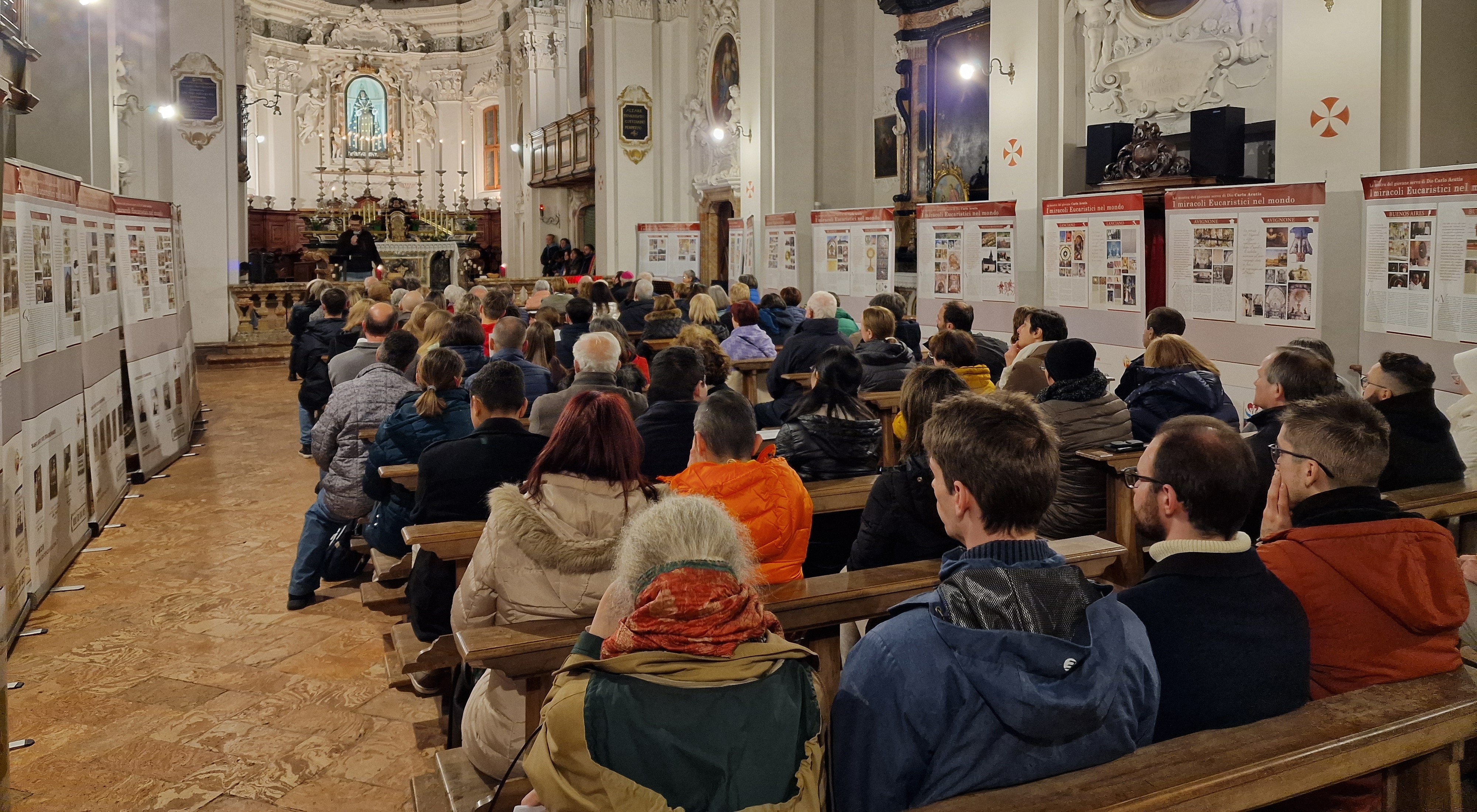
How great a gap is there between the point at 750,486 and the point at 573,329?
4.62 metres

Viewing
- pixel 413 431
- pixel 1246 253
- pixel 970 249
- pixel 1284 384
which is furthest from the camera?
pixel 970 249

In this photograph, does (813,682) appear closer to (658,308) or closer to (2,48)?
(2,48)

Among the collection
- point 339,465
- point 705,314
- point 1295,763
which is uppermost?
point 705,314

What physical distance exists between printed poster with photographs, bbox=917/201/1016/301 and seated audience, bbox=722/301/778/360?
2.63m

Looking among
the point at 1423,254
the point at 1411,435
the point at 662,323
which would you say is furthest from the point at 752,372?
the point at 1411,435

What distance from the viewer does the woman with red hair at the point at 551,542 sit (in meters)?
2.59

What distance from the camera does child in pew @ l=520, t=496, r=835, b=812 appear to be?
1.63m

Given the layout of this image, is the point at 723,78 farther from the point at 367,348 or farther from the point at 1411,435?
the point at 1411,435

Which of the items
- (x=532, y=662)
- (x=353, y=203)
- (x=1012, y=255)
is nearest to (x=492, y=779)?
(x=532, y=662)

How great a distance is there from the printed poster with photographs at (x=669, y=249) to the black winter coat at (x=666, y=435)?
1258 cm

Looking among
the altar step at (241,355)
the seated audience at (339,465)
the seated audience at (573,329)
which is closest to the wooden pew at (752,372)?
the seated audience at (573,329)

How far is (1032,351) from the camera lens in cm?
562

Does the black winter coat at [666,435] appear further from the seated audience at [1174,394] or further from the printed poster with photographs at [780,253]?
the printed poster with photographs at [780,253]

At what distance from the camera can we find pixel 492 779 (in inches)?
99.6
